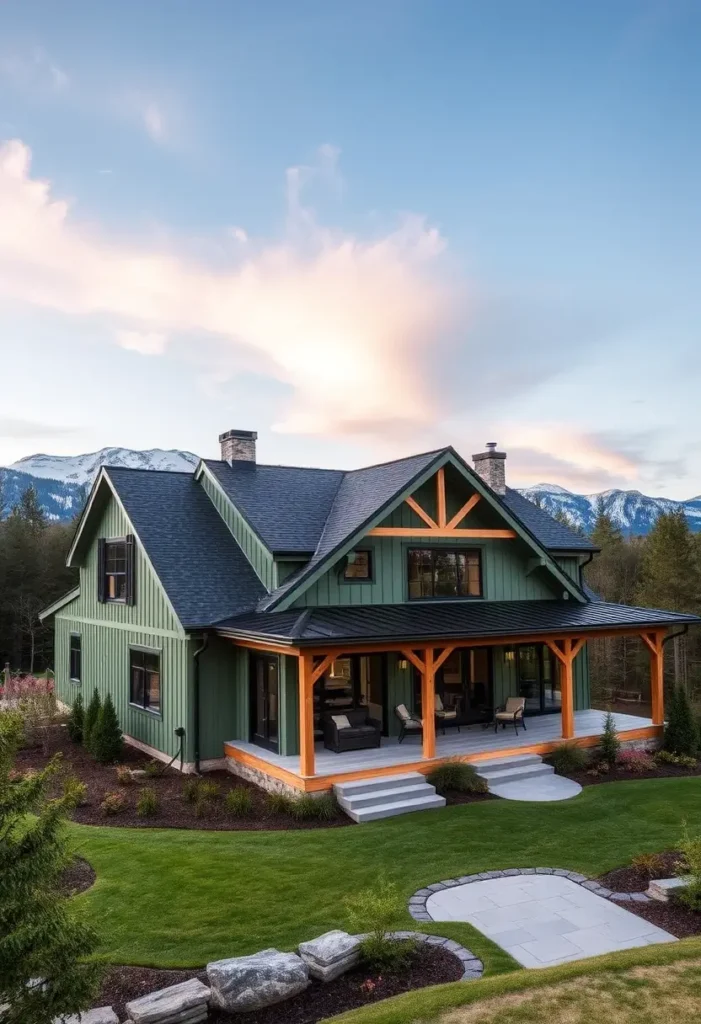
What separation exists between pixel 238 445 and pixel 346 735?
310 inches

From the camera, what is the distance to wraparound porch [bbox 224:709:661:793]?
11672 mm

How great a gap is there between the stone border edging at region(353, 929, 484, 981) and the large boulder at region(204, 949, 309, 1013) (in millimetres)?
813

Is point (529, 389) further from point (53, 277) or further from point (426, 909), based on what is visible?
point (426, 909)

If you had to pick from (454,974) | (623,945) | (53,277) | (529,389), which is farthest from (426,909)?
(529,389)

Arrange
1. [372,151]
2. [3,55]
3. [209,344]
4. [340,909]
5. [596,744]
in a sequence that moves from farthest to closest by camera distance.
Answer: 1. [209,344]
2. [372,151]
3. [596,744]
4. [3,55]
5. [340,909]

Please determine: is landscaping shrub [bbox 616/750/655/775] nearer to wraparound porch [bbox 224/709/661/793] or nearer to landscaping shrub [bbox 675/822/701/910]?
wraparound porch [bbox 224/709/661/793]

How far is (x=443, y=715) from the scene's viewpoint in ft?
48.4

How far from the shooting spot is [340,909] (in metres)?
7.40

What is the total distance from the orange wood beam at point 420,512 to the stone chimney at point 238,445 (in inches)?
189

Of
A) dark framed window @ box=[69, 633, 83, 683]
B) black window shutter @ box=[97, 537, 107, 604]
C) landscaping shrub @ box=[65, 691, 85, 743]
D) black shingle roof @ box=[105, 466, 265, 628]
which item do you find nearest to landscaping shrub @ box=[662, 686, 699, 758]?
black shingle roof @ box=[105, 466, 265, 628]

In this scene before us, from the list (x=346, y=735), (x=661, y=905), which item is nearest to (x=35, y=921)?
(x=661, y=905)

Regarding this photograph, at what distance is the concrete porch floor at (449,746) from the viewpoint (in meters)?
12.1

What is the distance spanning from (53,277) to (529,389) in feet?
45.2

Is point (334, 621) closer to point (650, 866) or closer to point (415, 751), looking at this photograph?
point (415, 751)
